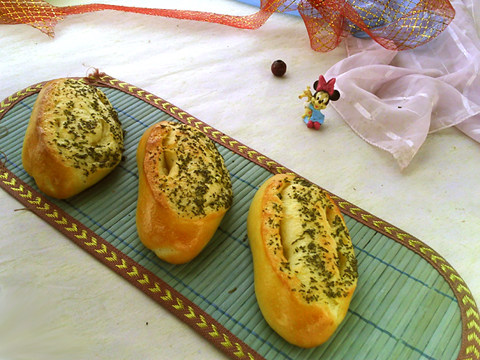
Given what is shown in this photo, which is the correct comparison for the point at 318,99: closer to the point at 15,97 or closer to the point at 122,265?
the point at 122,265

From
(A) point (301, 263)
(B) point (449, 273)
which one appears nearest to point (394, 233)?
(B) point (449, 273)

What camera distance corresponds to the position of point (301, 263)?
0.77 metres

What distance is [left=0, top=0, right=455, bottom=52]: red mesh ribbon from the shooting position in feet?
4.23

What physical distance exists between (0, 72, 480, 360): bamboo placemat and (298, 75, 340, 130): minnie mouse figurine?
22cm

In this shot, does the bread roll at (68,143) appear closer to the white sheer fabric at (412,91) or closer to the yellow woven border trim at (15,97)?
the yellow woven border trim at (15,97)

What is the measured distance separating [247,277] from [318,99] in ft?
1.76

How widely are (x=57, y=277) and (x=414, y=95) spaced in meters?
1.03

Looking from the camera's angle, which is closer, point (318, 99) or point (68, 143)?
point (68, 143)

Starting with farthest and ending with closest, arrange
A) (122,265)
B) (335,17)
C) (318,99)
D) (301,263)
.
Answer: (335,17)
(318,99)
(122,265)
(301,263)

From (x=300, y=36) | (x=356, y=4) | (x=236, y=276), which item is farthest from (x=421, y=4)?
(x=236, y=276)

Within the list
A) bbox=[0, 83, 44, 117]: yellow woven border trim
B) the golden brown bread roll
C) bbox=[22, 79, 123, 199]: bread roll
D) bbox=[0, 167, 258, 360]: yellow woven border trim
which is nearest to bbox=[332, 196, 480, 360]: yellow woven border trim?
the golden brown bread roll

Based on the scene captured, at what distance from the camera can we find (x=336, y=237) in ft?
2.75

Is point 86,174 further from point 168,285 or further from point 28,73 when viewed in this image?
point 28,73

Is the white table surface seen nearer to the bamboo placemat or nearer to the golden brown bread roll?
the bamboo placemat
